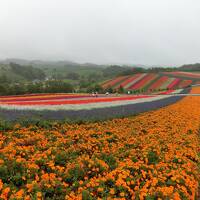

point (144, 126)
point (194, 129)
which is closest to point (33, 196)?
point (144, 126)

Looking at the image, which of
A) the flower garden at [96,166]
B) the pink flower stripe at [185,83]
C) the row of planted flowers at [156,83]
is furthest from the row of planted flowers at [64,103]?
the row of planted flowers at [156,83]

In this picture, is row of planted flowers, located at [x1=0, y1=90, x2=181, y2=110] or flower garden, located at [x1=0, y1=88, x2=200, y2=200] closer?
flower garden, located at [x1=0, y1=88, x2=200, y2=200]

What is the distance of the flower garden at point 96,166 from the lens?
5.12 meters

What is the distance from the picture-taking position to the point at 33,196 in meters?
4.68

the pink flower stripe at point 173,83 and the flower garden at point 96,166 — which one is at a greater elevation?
the flower garden at point 96,166

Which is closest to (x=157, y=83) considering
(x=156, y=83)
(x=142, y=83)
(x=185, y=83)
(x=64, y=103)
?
(x=156, y=83)

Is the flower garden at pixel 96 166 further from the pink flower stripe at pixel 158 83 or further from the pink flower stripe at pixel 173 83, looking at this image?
the pink flower stripe at pixel 158 83

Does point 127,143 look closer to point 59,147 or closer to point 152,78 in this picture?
point 59,147

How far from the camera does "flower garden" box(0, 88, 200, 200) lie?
5.12m

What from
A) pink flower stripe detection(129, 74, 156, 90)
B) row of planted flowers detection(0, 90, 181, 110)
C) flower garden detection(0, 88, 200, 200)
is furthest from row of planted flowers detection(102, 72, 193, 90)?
flower garden detection(0, 88, 200, 200)

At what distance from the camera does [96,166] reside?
21.6 ft

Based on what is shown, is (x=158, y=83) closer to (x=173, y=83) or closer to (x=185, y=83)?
(x=173, y=83)

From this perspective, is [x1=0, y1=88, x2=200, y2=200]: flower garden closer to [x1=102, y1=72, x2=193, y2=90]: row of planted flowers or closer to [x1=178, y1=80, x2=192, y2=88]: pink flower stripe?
[x1=102, y1=72, x2=193, y2=90]: row of planted flowers

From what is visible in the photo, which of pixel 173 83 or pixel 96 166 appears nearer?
pixel 96 166
